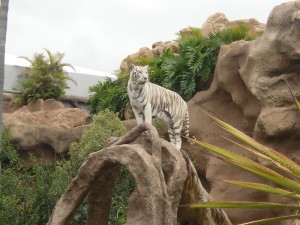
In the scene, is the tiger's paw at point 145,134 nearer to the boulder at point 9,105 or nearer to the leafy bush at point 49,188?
the leafy bush at point 49,188

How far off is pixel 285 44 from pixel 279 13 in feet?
1.75

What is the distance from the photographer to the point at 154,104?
36.7ft

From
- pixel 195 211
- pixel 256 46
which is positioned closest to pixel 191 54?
pixel 256 46

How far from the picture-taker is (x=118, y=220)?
9492 mm

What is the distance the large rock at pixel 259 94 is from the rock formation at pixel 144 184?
5.26 m

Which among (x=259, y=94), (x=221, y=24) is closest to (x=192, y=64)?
(x=259, y=94)

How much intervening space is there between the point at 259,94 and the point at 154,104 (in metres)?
1.79

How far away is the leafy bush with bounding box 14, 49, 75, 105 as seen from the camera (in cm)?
1680

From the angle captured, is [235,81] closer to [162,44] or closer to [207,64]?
[207,64]

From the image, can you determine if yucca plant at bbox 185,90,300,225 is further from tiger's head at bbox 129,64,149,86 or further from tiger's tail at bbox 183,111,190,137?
tiger's tail at bbox 183,111,190,137

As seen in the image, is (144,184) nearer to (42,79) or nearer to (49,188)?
(49,188)

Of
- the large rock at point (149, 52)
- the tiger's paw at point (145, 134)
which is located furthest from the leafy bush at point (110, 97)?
the tiger's paw at point (145, 134)

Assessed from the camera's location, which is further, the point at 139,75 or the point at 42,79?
the point at 42,79

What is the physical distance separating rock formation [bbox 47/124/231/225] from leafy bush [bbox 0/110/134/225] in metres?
4.62
